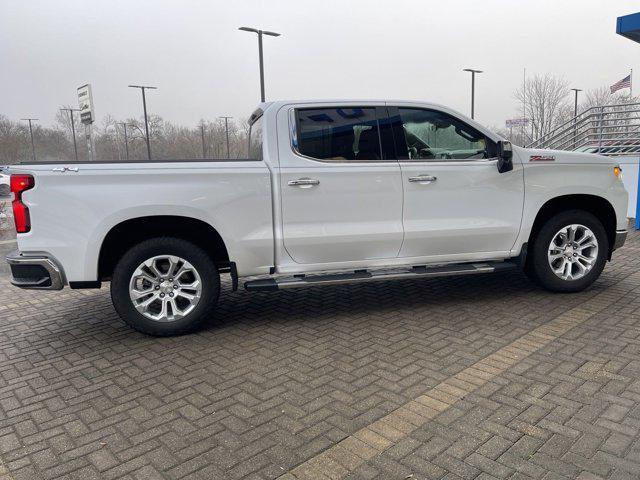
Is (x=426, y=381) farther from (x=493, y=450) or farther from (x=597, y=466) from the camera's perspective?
(x=597, y=466)

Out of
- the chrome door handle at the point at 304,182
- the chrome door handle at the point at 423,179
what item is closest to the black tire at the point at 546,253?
the chrome door handle at the point at 423,179

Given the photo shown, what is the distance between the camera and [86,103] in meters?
10.9

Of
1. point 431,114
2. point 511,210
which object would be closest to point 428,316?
point 511,210

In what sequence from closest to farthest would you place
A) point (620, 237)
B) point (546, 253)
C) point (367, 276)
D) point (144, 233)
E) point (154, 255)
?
point (154, 255) < point (144, 233) < point (367, 276) < point (546, 253) < point (620, 237)

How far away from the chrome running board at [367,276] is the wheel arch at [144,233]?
47cm

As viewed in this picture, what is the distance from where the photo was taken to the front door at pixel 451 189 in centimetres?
479

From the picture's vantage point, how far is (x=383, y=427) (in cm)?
291

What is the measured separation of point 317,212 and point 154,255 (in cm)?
144

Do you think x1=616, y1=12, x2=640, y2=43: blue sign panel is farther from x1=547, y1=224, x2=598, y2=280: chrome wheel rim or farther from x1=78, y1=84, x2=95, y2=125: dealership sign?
x1=78, y1=84, x2=95, y2=125: dealership sign

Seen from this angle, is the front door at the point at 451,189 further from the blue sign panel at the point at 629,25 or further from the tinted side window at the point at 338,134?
the blue sign panel at the point at 629,25

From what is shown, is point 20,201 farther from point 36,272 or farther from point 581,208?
point 581,208

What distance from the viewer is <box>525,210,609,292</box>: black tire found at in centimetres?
521

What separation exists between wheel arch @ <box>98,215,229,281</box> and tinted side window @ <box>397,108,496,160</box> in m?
1.98

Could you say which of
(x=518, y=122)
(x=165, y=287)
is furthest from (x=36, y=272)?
(x=518, y=122)
